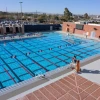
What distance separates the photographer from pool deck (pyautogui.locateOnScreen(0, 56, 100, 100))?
6031mm

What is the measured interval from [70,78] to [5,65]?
6.74 meters

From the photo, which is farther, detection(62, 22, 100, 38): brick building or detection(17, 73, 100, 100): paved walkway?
detection(62, 22, 100, 38): brick building

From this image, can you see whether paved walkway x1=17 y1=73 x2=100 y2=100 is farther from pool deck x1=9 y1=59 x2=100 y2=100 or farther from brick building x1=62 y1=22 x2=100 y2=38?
brick building x1=62 y1=22 x2=100 y2=38

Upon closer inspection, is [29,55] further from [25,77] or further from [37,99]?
[37,99]

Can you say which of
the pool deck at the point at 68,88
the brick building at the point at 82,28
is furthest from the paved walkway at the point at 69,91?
the brick building at the point at 82,28

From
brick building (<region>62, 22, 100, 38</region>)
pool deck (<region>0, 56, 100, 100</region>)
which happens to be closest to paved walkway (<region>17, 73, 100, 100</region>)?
pool deck (<region>0, 56, 100, 100</region>)

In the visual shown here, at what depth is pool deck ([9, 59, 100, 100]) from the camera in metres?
6.03

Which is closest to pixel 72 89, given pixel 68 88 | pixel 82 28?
pixel 68 88

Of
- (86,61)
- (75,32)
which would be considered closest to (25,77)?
(86,61)

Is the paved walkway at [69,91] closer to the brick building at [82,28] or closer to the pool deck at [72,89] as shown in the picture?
the pool deck at [72,89]

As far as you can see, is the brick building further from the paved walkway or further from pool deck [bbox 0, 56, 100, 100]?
the paved walkway

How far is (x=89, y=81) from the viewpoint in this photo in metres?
7.48

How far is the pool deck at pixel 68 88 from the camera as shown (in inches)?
237

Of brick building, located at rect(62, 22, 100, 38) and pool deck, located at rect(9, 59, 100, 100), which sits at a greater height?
brick building, located at rect(62, 22, 100, 38)
